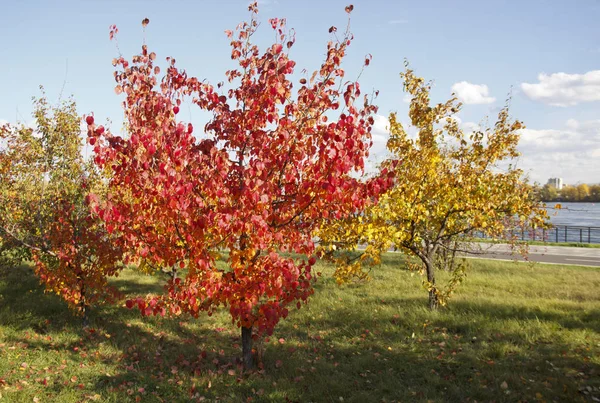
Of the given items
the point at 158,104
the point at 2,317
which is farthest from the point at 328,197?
the point at 2,317

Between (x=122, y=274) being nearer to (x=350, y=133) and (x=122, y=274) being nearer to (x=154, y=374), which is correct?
(x=154, y=374)

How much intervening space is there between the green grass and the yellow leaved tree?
4.50 ft

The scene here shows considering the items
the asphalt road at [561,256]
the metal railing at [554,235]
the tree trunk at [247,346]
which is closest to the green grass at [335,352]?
the tree trunk at [247,346]

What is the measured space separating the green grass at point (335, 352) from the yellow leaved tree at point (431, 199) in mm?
1372

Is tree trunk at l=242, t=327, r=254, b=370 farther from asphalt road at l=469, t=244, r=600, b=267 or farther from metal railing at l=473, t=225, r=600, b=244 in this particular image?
asphalt road at l=469, t=244, r=600, b=267

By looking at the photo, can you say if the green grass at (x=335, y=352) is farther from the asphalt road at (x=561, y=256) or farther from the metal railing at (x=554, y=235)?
the asphalt road at (x=561, y=256)

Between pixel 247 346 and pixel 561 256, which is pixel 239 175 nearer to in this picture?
pixel 247 346

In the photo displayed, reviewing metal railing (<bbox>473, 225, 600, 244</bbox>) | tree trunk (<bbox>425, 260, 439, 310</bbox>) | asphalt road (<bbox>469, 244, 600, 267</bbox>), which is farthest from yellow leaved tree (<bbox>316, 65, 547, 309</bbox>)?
asphalt road (<bbox>469, 244, 600, 267</bbox>)

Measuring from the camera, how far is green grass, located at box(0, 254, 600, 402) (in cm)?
663

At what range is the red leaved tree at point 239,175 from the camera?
5.54 m

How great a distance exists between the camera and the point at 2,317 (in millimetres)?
10516

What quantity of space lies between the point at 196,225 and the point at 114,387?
3.39m

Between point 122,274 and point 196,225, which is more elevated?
point 196,225

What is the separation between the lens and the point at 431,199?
364 inches
